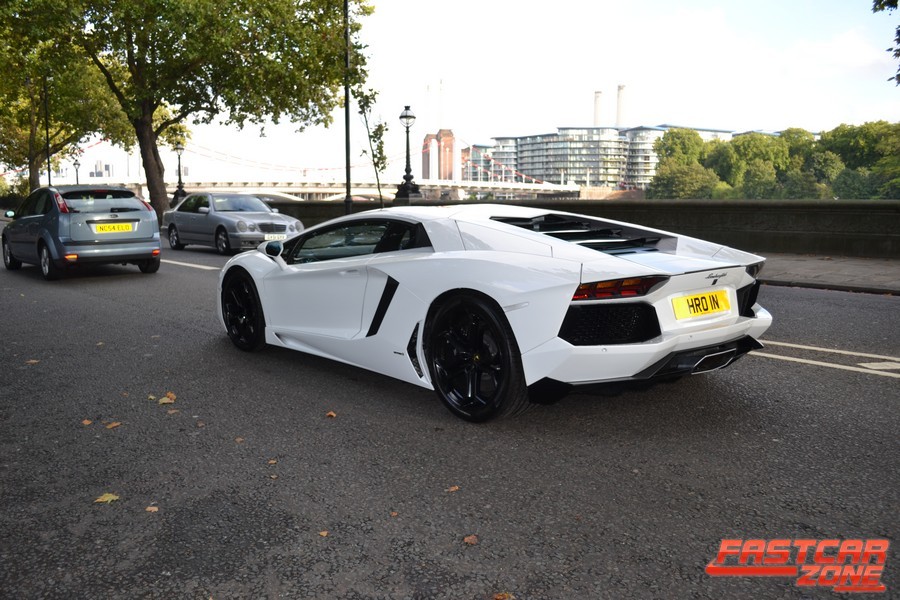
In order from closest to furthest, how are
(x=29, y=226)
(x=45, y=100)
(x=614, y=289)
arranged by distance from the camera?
(x=614, y=289)
(x=29, y=226)
(x=45, y=100)

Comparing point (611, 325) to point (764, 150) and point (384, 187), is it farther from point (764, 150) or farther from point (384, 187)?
point (764, 150)

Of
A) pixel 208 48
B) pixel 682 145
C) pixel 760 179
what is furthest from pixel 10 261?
pixel 682 145

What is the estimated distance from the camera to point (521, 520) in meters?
3.12

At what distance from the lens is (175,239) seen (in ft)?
61.4

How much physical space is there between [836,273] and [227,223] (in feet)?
39.2

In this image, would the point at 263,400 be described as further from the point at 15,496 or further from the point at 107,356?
the point at 107,356

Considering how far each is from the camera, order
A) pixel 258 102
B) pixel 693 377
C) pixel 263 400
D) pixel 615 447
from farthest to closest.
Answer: pixel 258 102 → pixel 693 377 → pixel 263 400 → pixel 615 447

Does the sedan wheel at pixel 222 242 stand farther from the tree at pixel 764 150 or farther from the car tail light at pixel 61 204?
the tree at pixel 764 150

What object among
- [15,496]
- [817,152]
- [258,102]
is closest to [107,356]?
[15,496]

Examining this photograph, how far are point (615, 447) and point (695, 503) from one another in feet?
2.40

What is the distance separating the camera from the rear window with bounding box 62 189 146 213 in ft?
38.9

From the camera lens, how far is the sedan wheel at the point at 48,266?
1186 centimetres

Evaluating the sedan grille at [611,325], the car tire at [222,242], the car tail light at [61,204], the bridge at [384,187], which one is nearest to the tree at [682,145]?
the bridge at [384,187]

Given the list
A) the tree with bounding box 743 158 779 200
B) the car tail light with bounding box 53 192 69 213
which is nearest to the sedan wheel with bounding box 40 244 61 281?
the car tail light with bounding box 53 192 69 213
